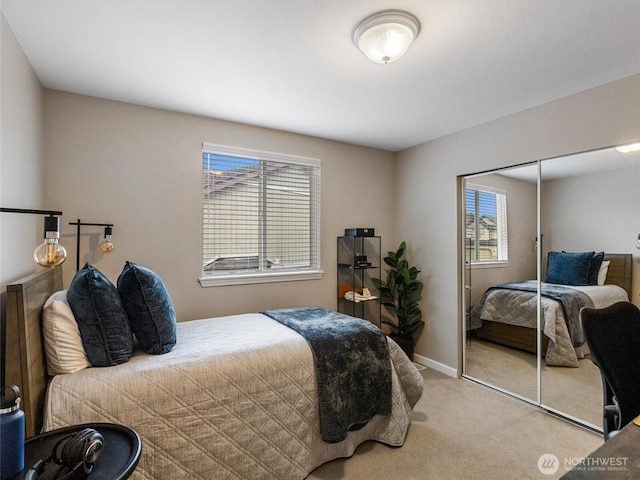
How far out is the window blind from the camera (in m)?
3.07

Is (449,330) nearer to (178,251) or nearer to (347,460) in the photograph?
(347,460)

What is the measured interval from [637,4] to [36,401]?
3.33 meters

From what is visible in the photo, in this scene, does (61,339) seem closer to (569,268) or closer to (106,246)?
(106,246)

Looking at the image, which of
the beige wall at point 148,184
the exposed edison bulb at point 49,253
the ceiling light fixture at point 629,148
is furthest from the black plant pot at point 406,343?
the exposed edison bulb at point 49,253

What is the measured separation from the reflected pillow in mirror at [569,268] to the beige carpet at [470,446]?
3.59 feet

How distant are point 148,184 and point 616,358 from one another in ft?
10.5

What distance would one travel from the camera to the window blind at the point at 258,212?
10.1ft

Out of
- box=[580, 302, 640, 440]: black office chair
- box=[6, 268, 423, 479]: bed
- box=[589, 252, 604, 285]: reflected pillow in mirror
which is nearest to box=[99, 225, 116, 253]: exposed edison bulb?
box=[6, 268, 423, 479]: bed

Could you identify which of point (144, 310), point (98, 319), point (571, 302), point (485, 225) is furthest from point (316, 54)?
point (571, 302)

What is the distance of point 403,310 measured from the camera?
12.4ft

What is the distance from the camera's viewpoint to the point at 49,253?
1.17 meters

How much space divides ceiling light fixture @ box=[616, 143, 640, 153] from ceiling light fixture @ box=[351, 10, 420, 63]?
1.75m

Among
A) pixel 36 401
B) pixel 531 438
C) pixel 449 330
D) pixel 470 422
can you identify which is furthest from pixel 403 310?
pixel 36 401

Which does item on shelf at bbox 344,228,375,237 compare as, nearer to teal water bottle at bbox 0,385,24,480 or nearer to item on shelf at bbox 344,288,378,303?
item on shelf at bbox 344,288,378,303
